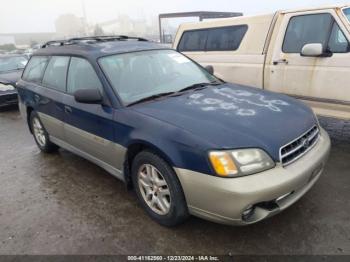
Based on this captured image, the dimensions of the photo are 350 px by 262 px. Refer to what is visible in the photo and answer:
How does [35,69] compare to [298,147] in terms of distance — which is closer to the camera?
[298,147]

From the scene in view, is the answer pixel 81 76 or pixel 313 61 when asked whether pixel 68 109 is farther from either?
pixel 313 61

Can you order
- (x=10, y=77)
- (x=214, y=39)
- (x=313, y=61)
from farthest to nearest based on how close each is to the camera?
(x=10, y=77) < (x=214, y=39) < (x=313, y=61)

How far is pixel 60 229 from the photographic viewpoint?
9.98 ft

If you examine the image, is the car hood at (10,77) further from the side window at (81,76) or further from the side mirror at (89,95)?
the side mirror at (89,95)

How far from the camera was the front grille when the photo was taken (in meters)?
2.54

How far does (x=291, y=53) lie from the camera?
4805 millimetres

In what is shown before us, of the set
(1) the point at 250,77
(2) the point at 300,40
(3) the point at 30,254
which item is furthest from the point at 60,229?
(2) the point at 300,40

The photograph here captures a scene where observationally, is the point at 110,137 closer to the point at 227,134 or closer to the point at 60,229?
the point at 60,229

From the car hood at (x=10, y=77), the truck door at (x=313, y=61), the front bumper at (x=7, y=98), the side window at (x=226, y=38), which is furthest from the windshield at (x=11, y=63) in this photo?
the truck door at (x=313, y=61)

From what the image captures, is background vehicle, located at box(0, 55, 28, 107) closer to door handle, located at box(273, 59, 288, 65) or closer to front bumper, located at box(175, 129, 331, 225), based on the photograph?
door handle, located at box(273, 59, 288, 65)

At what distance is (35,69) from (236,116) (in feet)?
11.2

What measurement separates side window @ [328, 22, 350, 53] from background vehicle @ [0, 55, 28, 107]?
7.61 meters

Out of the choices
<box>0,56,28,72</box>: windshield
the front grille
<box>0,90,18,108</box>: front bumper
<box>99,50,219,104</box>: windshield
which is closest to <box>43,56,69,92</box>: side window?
<box>99,50,219,104</box>: windshield

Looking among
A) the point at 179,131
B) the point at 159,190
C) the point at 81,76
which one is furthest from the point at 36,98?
the point at 179,131
